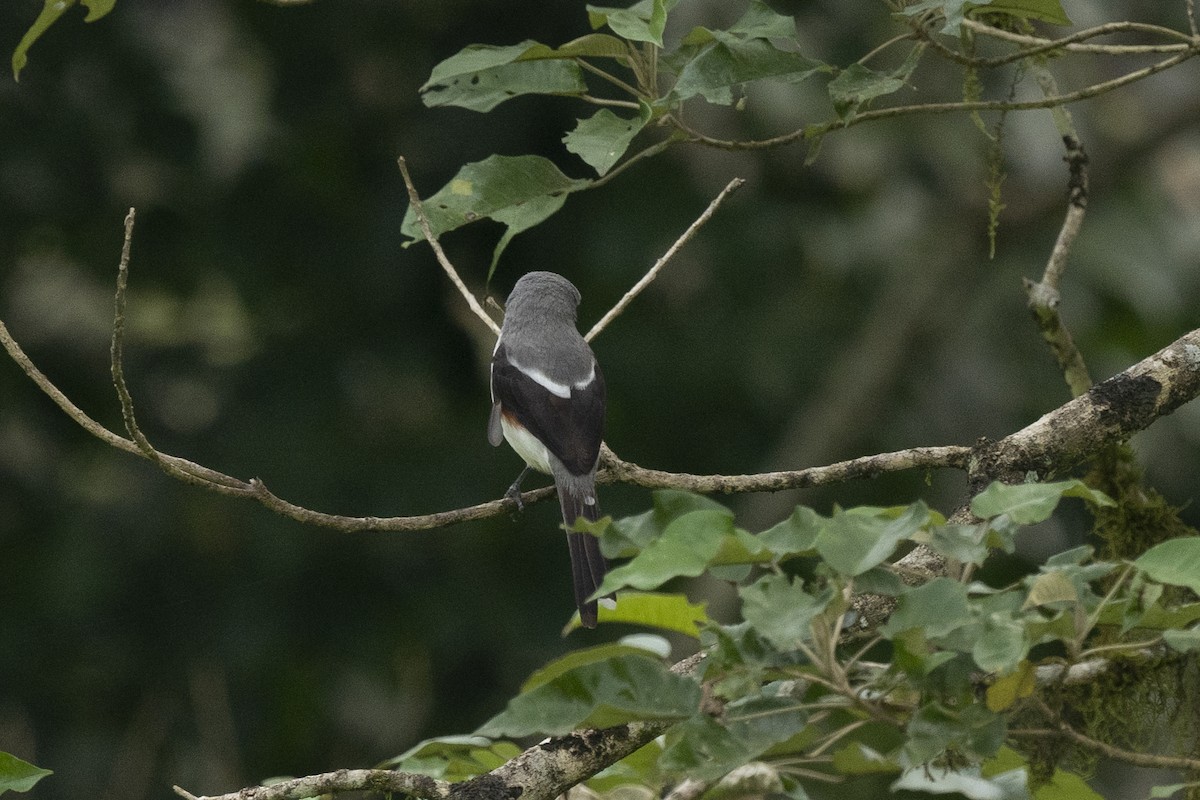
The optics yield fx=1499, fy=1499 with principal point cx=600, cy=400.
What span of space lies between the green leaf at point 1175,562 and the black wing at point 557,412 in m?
2.09

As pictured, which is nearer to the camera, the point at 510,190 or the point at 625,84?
the point at 625,84

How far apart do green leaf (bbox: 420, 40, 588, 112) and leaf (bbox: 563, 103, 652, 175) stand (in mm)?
119

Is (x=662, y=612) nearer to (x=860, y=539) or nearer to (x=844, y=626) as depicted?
(x=844, y=626)

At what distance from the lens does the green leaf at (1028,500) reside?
1821 millimetres

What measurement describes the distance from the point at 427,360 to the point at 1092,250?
135 inches

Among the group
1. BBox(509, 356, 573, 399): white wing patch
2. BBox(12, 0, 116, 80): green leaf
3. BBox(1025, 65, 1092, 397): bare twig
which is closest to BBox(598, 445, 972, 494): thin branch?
BBox(1025, 65, 1092, 397): bare twig

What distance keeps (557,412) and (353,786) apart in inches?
69.9

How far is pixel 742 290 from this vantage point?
782 centimetres

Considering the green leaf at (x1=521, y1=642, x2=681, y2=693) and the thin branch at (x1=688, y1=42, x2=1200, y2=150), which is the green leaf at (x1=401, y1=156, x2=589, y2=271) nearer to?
the thin branch at (x1=688, y1=42, x2=1200, y2=150)

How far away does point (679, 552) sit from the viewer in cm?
175

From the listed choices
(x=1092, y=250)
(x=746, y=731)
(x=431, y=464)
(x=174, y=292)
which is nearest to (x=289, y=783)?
(x=746, y=731)

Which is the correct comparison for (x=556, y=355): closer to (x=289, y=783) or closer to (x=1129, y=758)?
(x=289, y=783)

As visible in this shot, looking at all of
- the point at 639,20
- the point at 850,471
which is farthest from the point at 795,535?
the point at 639,20

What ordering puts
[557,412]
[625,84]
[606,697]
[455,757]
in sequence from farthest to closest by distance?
[557,412] < [625,84] < [455,757] < [606,697]
